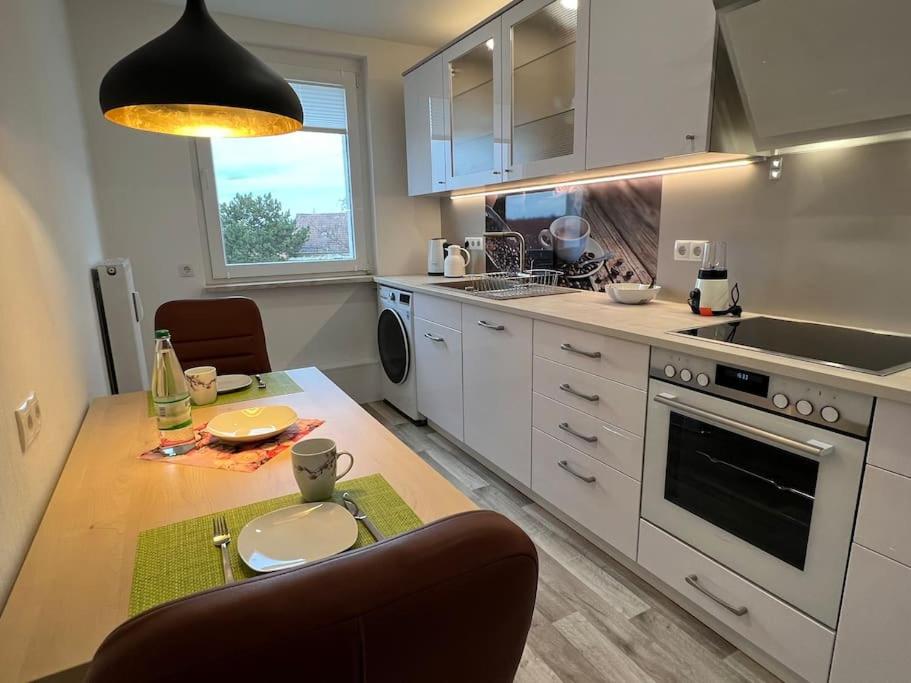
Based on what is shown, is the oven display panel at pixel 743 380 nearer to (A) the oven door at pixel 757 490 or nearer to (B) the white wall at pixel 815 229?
(A) the oven door at pixel 757 490

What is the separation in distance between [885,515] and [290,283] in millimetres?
3187

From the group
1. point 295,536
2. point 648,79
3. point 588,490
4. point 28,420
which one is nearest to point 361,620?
point 295,536

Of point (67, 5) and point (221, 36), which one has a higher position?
point (67, 5)

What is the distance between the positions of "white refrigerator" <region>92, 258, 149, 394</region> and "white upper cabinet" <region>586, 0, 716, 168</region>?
205 centimetres

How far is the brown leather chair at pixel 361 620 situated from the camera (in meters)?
0.37

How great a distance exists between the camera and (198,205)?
3170 mm

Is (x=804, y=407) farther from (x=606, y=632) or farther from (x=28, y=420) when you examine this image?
(x=28, y=420)

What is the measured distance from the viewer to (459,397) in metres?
2.83

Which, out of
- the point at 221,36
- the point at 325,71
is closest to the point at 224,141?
the point at 325,71

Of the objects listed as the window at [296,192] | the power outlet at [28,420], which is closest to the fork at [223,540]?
the power outlet at [28,420]

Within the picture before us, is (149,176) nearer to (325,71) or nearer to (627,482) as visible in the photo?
(325,71)

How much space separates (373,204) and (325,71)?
2.93 ft

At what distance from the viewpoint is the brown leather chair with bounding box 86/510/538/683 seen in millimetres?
369

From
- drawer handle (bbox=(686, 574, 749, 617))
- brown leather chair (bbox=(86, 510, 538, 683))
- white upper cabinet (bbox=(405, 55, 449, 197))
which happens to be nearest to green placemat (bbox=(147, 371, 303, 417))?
brown leather chair (bbox=(86, 510, 538, 683))
